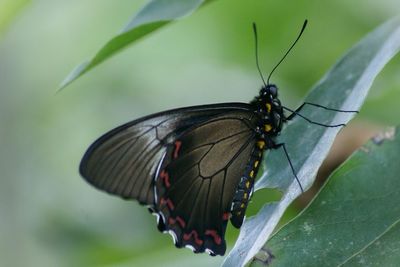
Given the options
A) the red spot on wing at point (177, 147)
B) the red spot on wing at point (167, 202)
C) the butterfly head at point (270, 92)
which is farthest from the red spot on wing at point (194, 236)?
the butterfly head at point (270, 92)

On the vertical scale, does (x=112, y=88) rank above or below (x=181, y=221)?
above

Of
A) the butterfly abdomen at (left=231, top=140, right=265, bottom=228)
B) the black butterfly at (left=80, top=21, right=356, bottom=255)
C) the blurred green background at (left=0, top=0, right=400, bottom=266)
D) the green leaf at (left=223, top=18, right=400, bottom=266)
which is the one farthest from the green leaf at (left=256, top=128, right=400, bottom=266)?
the blurred green background at (left=0, top=0, right=400, bottom=266)

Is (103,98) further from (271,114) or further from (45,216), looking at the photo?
(271,114)

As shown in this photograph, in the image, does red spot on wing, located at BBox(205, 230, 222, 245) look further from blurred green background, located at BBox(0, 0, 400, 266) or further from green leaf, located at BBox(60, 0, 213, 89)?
green leaf, located at BBox(60, 0, 213, 89)

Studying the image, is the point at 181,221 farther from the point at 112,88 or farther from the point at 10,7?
the point at 112,88

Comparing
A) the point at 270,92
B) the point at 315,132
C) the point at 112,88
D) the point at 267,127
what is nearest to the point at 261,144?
the point at 267,127

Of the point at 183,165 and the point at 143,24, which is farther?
the point at 183,165

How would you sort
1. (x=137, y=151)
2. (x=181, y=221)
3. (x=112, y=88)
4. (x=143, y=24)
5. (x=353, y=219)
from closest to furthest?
1. (x=353, y=219)
2. (x=143, y=24)
3. (x=137, y=151)
4. (x=181, y=221)
5. (x=112, y=88)

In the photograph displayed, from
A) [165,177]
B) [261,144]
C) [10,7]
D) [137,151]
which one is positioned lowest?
[261,144]

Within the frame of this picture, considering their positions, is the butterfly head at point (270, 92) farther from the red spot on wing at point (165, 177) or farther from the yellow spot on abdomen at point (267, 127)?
the red spot on wing at point (165, 177)

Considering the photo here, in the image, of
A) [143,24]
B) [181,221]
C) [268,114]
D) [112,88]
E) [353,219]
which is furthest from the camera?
[112,88]
